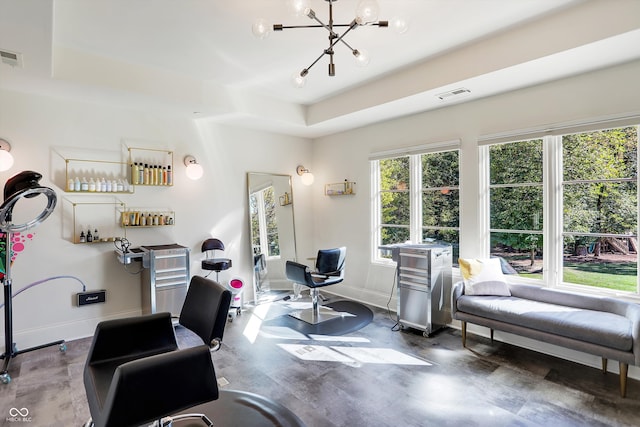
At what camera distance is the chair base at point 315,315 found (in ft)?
13.6

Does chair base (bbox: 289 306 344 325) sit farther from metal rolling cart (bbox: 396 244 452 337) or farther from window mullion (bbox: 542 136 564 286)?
window mullion (bbox: 542 136 564 286)

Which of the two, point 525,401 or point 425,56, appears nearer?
point 525,401

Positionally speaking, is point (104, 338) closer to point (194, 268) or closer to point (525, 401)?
point (194, 268)

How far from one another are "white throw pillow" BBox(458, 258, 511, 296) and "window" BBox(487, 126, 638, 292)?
27cm

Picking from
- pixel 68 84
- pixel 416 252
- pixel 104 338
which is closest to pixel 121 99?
pixel 68 84

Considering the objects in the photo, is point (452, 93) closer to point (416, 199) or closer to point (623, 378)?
point (416, 199)

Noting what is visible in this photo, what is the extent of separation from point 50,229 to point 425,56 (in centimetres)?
421

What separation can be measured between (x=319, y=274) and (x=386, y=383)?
1.65m

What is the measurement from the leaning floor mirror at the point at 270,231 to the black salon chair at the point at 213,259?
606 mm

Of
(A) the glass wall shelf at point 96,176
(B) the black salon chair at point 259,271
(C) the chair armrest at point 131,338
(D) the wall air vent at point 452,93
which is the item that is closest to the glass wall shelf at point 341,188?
(B) the black salon chair at point 259,271

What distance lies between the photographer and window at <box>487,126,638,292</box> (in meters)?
2.95

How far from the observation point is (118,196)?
12.9 ft

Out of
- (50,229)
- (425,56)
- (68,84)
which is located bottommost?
(50,229)

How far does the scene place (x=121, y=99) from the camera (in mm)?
3646
